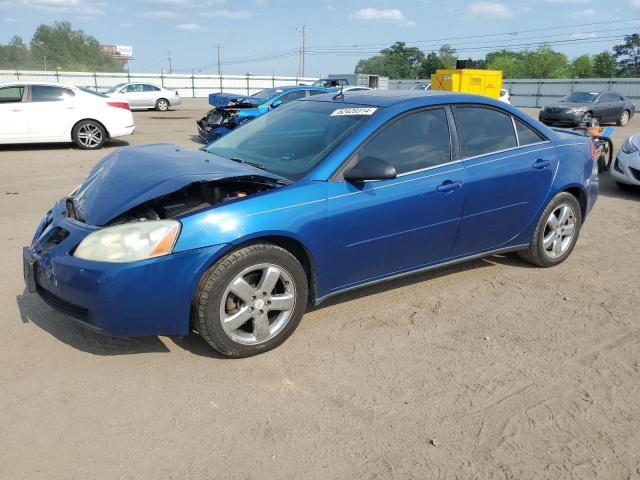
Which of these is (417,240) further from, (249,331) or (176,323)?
(176,323)

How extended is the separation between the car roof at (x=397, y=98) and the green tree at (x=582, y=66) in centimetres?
9927

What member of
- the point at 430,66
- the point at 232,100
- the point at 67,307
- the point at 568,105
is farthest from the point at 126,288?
the point at 430,66

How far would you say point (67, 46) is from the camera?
101 metres

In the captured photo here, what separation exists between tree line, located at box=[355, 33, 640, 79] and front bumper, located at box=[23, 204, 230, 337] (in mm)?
82102

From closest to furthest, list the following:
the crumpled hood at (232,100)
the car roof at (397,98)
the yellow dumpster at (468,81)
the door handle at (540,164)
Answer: the car roof at (397,98)
the door handle at (540,164)
the crumpled hood at (232,100)
the yellow dumpster at (468,81)

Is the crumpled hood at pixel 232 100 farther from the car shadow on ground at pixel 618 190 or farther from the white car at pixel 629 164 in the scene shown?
the white car at pixel 629 164

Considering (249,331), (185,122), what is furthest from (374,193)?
(185,122)

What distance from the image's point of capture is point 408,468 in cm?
241

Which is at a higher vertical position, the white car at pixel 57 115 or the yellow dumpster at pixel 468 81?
the yellow dumpster at pixel 468 81

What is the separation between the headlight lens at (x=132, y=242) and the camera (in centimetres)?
289

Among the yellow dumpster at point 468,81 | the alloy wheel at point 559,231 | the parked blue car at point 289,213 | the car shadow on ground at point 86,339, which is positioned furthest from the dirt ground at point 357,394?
the yellow dumpster at point 468,81

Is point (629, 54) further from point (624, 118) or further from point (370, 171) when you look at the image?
point (370, 171)

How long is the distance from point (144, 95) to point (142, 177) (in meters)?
24.5

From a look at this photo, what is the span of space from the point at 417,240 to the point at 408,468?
1.77 metres
